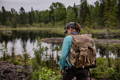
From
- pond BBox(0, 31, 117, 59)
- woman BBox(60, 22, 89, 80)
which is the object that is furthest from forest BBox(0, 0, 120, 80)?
woman BBox(60, 22, 89, 80)

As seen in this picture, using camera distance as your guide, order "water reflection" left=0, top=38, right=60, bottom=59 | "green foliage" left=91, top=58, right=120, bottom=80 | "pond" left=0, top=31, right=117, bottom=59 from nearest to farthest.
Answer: "green foliage" left=91, top=58, right=120, bottom=80 < "water reflection" left=0, top=38, right=60, bottom=59 < "pond" left=0, top=31, right=117, bottom=59

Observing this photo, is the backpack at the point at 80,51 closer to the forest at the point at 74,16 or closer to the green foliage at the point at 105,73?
the green foliage at the point at 105,73

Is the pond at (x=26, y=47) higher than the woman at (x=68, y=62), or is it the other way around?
the woman at (x=68, y=62)

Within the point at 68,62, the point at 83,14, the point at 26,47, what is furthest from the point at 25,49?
the point at 83,14

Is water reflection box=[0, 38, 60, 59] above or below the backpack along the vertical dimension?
below

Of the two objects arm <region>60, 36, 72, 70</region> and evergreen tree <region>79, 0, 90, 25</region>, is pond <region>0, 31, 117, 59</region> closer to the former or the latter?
arm <region>60, 36, 72, 70</region>

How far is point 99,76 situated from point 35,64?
→ 2.45 metres

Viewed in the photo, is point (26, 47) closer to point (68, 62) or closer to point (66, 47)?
point (68, 62)

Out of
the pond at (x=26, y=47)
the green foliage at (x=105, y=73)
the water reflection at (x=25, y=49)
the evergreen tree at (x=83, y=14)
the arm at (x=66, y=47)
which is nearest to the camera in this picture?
the arm at (x=66, y=47)

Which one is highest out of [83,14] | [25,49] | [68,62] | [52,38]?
[83,14]

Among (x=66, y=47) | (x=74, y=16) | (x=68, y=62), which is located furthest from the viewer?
(x=74, y=16)

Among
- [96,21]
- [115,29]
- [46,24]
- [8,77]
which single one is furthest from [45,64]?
[46,24]

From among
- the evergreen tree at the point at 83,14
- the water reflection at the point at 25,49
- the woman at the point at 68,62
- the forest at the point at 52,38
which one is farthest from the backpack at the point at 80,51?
the evergreen tree at the point at 83,14

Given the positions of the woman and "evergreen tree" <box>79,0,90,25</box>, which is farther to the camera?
"evergreen tree" <box>79,0,90,25</box>
